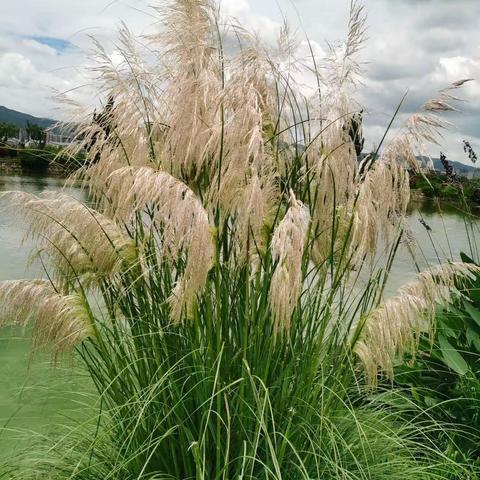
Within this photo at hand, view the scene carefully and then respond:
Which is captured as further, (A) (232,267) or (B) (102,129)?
(B) (102,129)

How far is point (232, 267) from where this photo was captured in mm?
2709

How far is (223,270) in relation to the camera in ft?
8.80

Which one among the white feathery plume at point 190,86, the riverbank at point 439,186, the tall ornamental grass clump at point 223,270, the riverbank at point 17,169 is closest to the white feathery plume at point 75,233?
the tall ornamental grass clump at point 223,270

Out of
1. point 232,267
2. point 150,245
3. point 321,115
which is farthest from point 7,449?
point 321,115

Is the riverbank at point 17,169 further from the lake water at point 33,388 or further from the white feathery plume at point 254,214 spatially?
the white feathery plume at point 254,214

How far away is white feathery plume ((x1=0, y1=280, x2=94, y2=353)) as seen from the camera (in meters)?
2.55

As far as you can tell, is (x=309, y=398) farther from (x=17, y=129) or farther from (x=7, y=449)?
(x=17, y=129)

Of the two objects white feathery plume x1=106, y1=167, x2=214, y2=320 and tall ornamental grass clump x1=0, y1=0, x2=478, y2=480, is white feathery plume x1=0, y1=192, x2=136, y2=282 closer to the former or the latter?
tall ornamental grass clump x1=0, y1=0, x2=478, y2=480

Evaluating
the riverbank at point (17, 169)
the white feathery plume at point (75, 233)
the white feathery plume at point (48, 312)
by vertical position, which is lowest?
the riverbank at point (17, 169)

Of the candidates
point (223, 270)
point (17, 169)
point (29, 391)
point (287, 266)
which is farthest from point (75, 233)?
point (17, 169)

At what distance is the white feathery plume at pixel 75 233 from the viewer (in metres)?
2.60

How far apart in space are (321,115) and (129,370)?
1.40 m

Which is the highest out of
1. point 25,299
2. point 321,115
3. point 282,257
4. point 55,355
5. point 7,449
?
point 321,115

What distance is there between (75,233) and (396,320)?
4.47 ft
